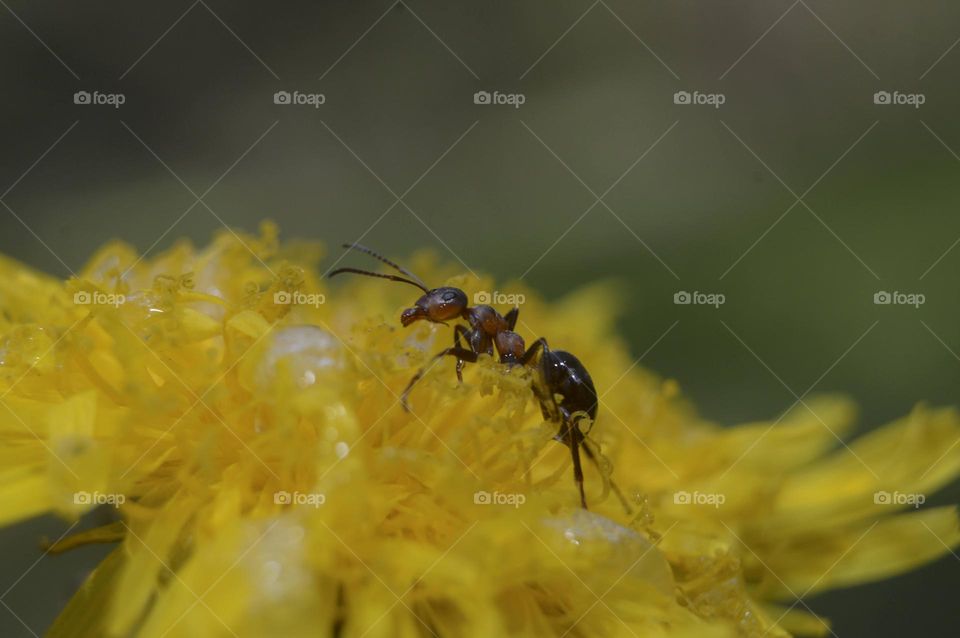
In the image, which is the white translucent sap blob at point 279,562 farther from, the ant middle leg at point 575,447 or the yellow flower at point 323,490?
the ant middle leg at point 575,447

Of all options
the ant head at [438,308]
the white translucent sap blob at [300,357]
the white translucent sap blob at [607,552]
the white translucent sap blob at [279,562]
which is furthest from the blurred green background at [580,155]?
the white translucent sap blob at [279,562]

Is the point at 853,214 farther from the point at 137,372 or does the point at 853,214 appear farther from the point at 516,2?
the point at 137,372

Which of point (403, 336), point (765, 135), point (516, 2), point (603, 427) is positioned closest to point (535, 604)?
point (603, 427)

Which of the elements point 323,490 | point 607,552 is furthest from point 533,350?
point 323,490

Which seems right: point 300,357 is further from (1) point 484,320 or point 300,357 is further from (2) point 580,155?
(2) point 580,155

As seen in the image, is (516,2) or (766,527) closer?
(766,527)

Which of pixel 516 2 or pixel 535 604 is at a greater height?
pixel 516 2

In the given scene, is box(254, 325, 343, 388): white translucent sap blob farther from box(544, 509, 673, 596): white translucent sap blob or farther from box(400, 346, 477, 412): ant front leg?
box(544, 509, 673, 596): white translucent sap blob
